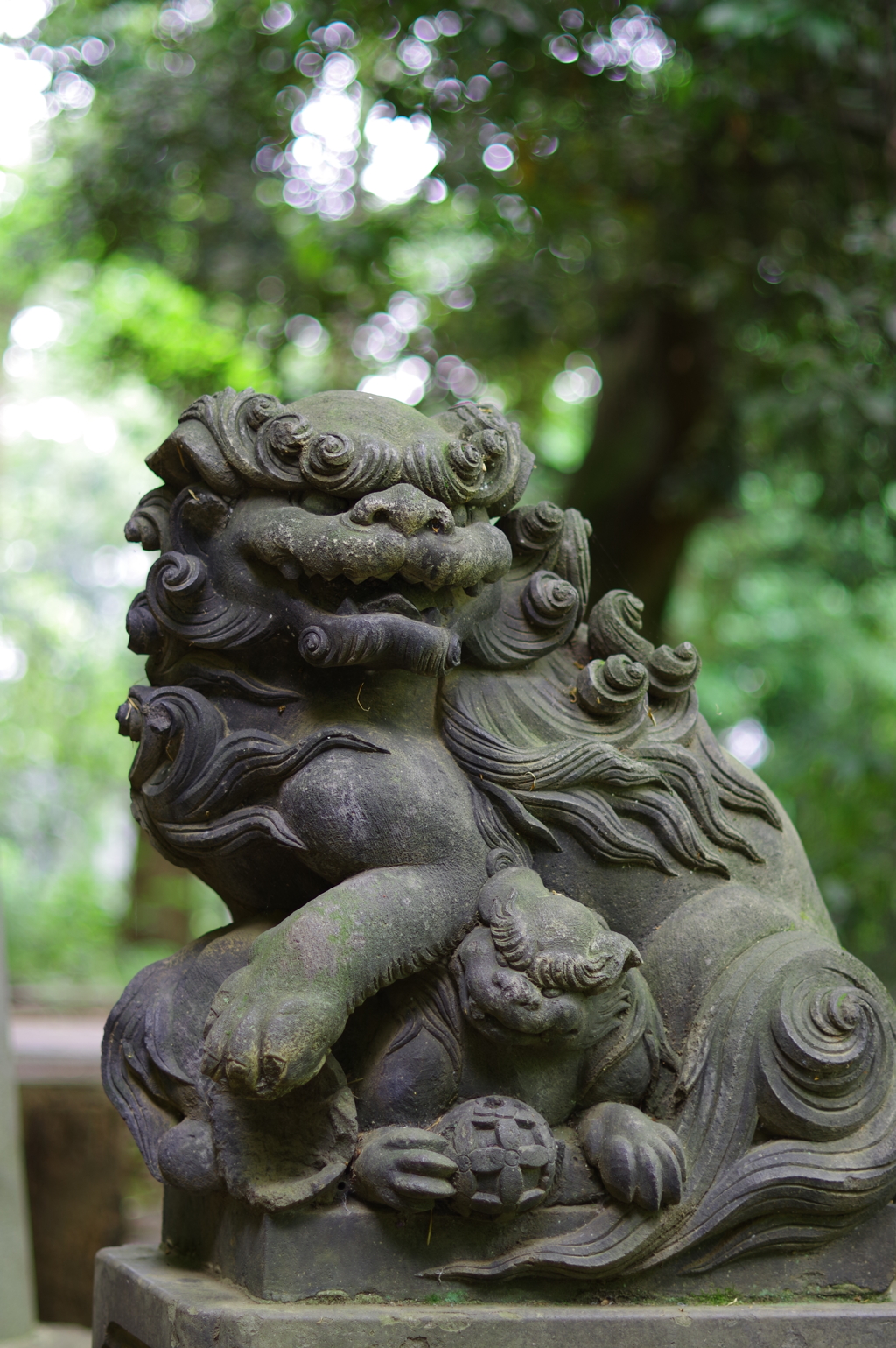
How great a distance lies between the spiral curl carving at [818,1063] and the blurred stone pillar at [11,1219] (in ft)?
8.22

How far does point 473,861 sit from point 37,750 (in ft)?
36.2

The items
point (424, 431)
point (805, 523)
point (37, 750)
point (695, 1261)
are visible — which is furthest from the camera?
point (37, 750)

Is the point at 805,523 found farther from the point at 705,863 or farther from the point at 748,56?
the point at 705,863

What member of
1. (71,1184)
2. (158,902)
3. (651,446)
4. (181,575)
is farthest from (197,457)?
(158,902)

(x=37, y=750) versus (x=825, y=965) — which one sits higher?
(x=825, y=965)

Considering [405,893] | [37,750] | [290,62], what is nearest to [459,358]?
[290,62]

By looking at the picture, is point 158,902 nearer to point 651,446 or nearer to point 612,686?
point 651,446

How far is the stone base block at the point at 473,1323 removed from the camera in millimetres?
1780

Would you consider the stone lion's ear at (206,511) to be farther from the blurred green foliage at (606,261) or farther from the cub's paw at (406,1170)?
the blurred green foliage at (606,261)

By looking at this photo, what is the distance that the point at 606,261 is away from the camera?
21.2ft

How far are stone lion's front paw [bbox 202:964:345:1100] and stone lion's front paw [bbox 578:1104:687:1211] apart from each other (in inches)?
16.5

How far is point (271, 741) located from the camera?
207 cm

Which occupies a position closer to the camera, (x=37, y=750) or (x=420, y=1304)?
(x=420, y=1304)

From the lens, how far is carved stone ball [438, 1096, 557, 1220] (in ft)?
6.05
